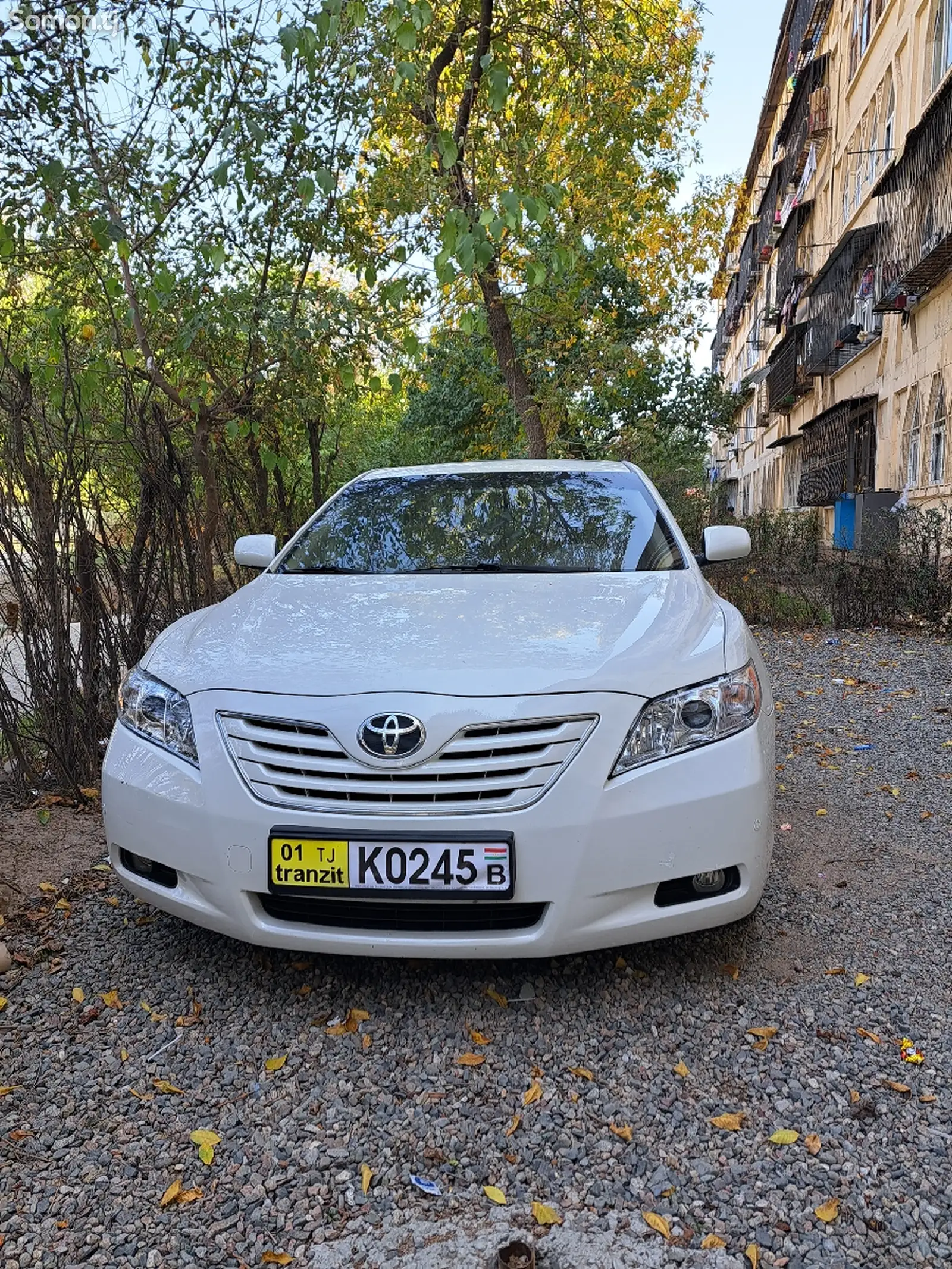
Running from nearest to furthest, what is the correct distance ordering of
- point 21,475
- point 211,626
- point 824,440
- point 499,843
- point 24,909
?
1. point 499,843
2. point 211,626
3. point 24,909
4. point 21,475
5. point 824,440

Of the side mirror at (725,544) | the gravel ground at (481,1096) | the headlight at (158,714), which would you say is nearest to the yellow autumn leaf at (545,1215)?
the gravel ground at (481,1096)

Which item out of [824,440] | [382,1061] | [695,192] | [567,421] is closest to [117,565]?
[382,1061]

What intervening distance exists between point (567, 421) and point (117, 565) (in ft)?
38.1

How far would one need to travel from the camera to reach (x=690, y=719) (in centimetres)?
255

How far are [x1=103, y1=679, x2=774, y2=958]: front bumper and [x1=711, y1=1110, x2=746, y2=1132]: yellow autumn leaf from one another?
0.45 meters

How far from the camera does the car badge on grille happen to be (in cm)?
241

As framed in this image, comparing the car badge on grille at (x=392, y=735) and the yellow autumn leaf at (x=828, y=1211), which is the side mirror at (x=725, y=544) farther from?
the yellow autumn leaf at (x=828, y=1211)

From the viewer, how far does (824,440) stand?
24.1 m

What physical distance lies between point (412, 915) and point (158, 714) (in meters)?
0.92

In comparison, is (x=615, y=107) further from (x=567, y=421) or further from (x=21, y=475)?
(x=21, y=475)

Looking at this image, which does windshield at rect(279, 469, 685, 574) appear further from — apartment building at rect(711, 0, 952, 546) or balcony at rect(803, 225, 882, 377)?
balcony at rect(803, 225, 882, 377)

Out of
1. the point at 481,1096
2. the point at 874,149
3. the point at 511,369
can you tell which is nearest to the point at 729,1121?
the point at 481,1096

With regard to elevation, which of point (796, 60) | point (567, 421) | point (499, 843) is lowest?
point (499, 843)

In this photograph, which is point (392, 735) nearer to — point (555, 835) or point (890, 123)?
point (555, 835)
